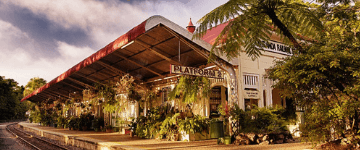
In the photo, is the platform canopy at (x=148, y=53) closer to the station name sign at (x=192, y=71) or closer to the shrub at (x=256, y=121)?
the station name sign at (x=192, y=71)

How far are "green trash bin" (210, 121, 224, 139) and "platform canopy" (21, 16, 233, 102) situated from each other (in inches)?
104

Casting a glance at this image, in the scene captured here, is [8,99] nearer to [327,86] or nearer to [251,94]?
[251,94]

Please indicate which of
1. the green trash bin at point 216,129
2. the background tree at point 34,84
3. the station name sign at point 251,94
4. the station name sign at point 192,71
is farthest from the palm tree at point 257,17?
the background tree at point 34,84

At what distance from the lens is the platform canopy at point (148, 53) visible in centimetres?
933

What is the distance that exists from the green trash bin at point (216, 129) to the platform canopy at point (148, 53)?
2.64 meters

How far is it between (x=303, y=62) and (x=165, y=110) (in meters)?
8.35

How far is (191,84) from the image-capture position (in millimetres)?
11102

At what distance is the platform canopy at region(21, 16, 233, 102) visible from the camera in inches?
367

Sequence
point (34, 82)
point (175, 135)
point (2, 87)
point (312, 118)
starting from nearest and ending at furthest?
point (312, 118), point (175, 135), point (2, 87), point (34, 82)

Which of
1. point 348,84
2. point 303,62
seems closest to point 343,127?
point 348,84

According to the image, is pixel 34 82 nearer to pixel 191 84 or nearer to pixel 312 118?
pixel 191 84

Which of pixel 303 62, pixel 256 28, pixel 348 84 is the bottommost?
pixel 348 84

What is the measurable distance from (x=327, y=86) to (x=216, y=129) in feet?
16.8

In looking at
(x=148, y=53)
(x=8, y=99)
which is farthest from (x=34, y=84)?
(x=148, y=53)
